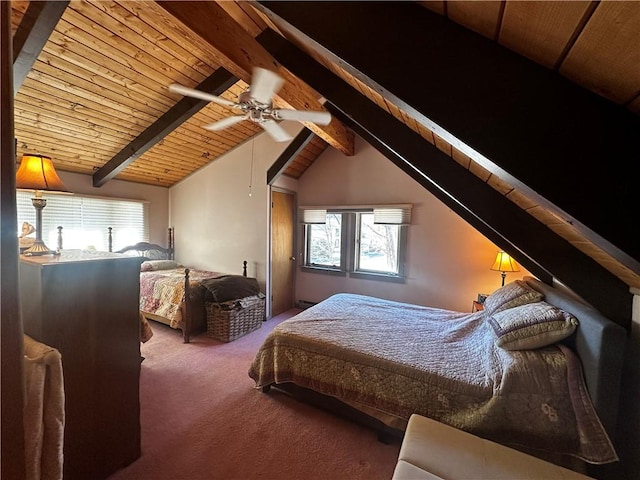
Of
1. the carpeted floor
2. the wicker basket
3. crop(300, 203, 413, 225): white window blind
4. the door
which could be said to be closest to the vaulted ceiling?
the door

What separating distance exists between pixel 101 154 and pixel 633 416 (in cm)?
577

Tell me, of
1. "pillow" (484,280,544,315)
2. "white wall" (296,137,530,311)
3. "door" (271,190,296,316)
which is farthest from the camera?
"door" (271,190,296,316)

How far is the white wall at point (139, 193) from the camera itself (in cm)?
412

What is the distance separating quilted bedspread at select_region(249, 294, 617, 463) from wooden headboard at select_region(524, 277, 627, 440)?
0.18 ft

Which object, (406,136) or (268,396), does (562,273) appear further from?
(268,396)

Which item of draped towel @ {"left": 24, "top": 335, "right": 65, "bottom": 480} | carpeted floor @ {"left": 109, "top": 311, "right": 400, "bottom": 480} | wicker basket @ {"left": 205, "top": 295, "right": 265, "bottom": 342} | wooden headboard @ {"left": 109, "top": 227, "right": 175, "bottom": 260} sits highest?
wooden headboard @ {"left": 109, "top": 227, "right": 175, "bottom": 260}

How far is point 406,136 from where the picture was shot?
1.95 meters

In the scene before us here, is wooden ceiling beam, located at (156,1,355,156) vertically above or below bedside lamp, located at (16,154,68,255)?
above

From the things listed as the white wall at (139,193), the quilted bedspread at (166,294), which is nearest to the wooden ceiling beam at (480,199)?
the quilted bedspread at (166,294)

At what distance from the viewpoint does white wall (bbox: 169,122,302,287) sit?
4.36 metres

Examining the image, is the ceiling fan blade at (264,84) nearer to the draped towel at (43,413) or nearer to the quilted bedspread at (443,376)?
the draped towel at (43,413)

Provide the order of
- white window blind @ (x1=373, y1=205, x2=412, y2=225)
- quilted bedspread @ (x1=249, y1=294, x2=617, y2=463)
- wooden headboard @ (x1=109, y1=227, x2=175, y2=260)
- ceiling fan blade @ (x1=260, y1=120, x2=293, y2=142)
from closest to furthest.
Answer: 1. quilted bedspread @ (x1=249, y1=294, x2=617, y2=463)
2. ceiling fan blade @ (x1=260, y1=120, x2=293, y2=142)
3. white window blind @ (x1=373, y1=205, x2=412, y2=225)
4. wooden headboard @ (x1=109, y1=227, x2=175, y2=260)

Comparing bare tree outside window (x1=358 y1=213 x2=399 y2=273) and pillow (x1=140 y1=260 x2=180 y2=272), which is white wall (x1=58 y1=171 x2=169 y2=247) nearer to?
pillow (x1=140 y1=260 x2=180 y2=272)

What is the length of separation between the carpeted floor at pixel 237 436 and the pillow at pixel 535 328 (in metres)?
1.08
